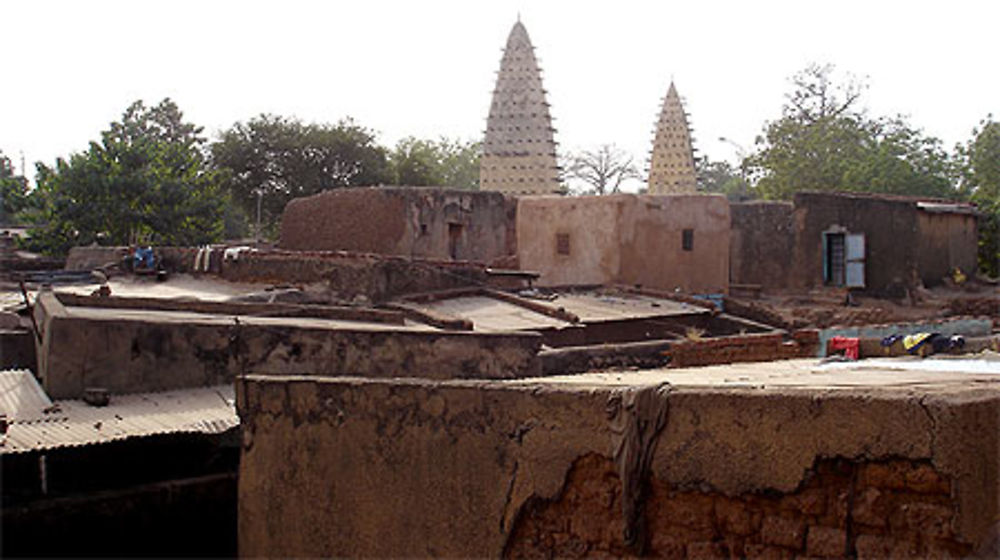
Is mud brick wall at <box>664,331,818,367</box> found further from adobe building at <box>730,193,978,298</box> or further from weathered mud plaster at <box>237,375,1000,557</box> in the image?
adobe building at <box>730,193,978,298</box>

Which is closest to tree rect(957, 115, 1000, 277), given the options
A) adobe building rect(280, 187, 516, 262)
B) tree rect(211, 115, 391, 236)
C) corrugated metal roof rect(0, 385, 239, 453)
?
adobe building rect(280, 187, 516, 262)

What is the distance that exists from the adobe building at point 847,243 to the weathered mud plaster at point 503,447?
1907cm

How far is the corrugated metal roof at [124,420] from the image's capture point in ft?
20.1

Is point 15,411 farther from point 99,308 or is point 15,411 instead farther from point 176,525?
point 99,308

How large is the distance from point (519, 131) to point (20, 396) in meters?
30.8

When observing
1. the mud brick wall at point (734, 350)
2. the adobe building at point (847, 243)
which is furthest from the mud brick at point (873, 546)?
the adobe building at point (847, 243)

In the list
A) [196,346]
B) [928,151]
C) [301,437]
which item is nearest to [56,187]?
[196,346]

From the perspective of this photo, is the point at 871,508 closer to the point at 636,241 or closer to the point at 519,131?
the point at 636,241

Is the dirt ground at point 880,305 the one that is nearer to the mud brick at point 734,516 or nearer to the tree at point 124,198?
the mud brick at point 734,516

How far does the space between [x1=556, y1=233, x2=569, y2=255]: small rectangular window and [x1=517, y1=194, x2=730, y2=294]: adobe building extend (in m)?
0.02

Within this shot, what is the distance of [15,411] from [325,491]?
10.2ft

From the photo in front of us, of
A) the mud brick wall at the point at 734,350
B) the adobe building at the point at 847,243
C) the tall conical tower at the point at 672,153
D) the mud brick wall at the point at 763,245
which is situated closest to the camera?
the mud brick wall at the point at 734,350

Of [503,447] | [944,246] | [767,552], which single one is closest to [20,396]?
[503,447]

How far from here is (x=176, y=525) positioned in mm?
7000
